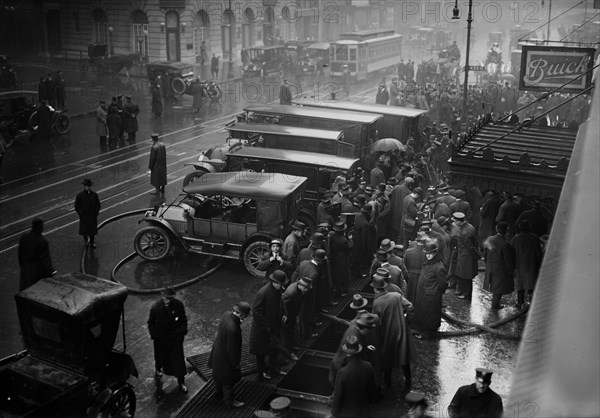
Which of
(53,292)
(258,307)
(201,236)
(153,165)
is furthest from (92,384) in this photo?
(153,165)

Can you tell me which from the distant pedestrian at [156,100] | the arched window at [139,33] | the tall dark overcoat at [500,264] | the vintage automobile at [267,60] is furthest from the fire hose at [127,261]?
the arched window at [139,33]

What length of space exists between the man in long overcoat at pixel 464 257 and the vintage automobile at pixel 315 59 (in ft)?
115

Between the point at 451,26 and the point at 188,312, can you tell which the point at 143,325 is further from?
the point at 451,26

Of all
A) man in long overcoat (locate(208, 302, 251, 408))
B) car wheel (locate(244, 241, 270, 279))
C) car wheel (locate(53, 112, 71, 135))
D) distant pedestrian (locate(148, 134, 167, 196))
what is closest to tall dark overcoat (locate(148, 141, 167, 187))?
distant pedestrian (locate(148, 134, 167, 196))

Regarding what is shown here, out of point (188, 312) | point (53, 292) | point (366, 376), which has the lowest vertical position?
point (188, 312)

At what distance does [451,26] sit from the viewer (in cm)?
8688

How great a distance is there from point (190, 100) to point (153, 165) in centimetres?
1902

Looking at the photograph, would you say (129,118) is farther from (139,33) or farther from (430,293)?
(139,33)

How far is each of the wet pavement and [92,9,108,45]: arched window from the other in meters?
24.0

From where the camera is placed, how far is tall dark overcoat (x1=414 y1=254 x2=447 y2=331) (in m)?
11.6

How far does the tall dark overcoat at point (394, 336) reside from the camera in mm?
10047

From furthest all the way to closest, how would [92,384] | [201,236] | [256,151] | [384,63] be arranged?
[384,63], [256,151], [201,236], [92,384]

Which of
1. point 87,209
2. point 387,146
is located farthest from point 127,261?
point 387,146

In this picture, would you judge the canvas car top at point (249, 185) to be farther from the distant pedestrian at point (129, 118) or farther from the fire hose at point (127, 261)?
the distant pedestrian at point (129, 118)
